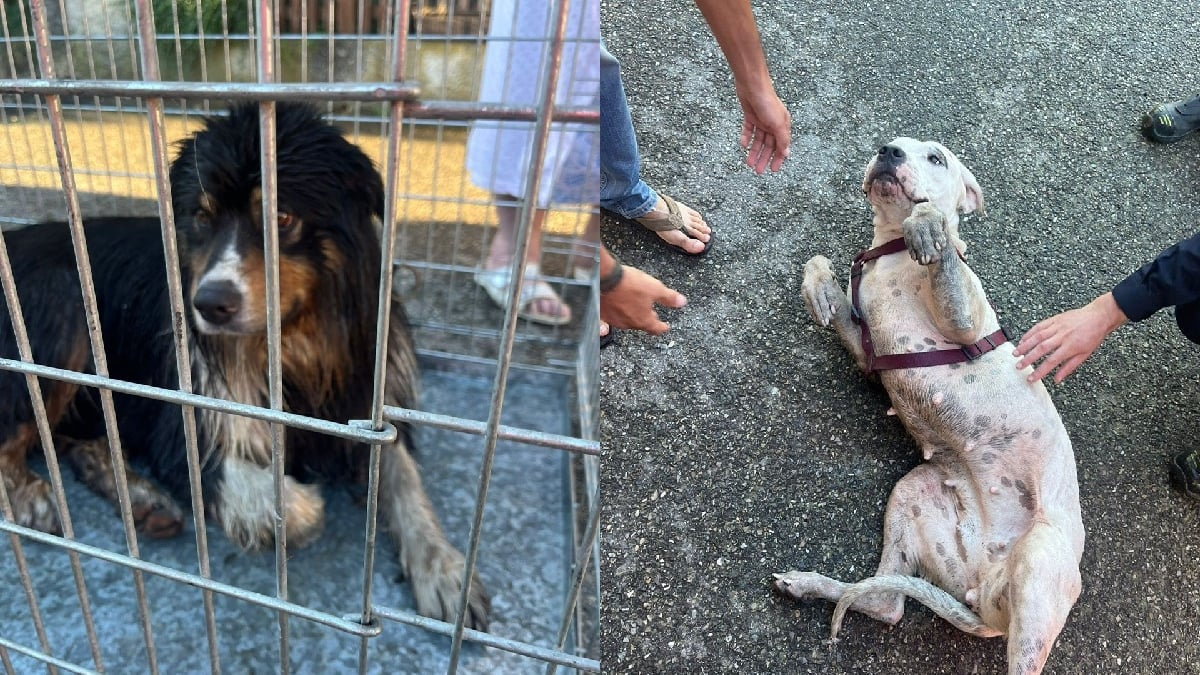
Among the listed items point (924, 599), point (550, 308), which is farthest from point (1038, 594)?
point (550, 308)

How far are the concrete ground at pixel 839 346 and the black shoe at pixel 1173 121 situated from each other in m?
0.07

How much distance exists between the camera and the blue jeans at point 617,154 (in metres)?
1.90

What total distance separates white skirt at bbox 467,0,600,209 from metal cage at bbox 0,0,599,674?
0.11 ft

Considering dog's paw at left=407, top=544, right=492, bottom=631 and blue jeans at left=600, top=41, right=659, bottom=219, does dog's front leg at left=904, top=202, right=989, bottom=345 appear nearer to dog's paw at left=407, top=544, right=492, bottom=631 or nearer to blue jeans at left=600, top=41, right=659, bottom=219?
blue jeans at left=600, top=41, right=659, bottom=219

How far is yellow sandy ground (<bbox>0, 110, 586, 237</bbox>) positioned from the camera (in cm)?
230

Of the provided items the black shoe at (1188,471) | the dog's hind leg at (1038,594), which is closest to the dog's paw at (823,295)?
the dog's hind leg at (1038,594)

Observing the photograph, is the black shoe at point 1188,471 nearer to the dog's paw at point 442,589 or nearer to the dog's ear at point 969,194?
the dog's ear at point 969,194

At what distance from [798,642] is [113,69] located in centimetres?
226

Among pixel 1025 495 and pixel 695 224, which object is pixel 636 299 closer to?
pixel 695 224

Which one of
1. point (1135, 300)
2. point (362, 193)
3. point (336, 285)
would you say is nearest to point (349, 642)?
point (336, 285)

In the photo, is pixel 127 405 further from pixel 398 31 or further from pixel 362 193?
pixel 398 31

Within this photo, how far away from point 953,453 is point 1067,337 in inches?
15.6

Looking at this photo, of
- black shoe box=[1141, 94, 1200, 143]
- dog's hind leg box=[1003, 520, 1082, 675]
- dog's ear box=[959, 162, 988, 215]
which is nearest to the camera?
dog's hind leg box=[1003, 520, 1082, 675]

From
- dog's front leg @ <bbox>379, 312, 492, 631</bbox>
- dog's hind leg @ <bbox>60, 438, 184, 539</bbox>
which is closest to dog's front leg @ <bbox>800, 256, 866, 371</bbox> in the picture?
dog's front leg @ <bbox>379, 312, 492, 631</bbox>
